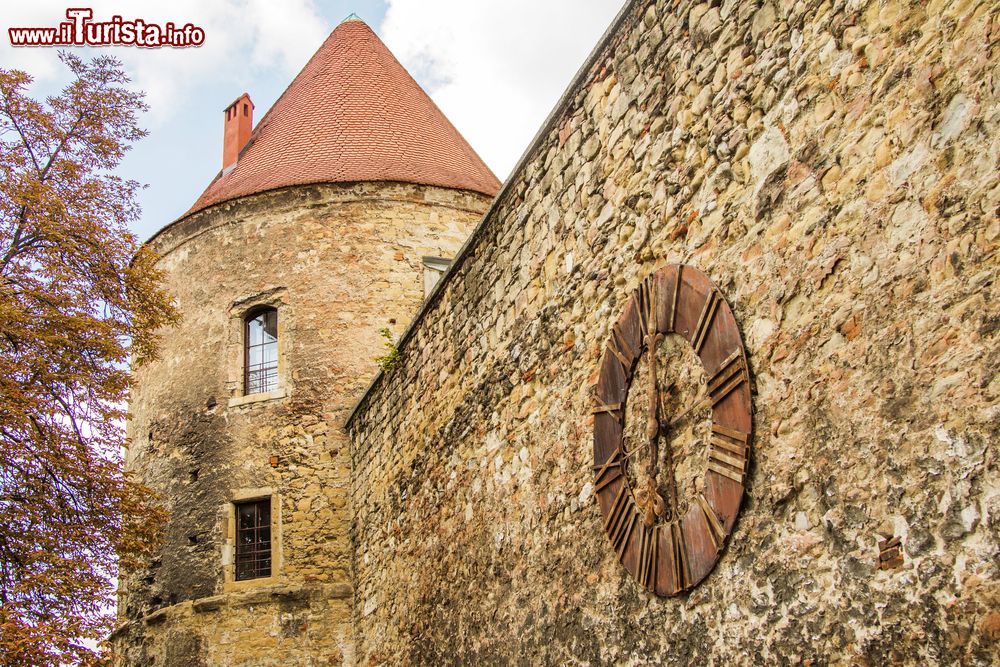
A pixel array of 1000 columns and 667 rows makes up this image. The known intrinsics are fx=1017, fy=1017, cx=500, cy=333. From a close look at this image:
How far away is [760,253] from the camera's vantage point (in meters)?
3.86

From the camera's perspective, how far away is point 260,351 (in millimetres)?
11797

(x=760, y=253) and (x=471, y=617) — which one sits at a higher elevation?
(x=760, y=253)

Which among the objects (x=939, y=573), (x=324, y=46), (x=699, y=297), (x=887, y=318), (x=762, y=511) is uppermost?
(x=324, y=46)

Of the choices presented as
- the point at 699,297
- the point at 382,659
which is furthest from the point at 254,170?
the point at 699,297

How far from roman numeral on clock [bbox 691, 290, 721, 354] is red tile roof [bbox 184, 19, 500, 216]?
8472 mm

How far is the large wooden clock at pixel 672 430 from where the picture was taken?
3867mm

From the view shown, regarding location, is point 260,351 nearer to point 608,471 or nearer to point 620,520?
point 608,471

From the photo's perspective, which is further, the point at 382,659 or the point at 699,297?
the point at 382,659

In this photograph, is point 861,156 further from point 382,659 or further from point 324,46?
point 324,46

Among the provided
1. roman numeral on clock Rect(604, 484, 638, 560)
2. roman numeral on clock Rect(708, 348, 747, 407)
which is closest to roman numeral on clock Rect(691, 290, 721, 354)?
roman numeral on clock Rect(708, 348, 747, 407)

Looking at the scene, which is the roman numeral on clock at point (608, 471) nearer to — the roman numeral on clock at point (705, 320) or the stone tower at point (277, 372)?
the roman numeral on clock at point (705, 320)

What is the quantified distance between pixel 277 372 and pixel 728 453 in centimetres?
840

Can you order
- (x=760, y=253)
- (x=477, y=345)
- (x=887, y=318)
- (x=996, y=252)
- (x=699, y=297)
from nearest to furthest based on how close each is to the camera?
(x=996, y=252)
(x=887, y=318)
(x=760, y=253)
(x=699, y=297)
(x=477, y=345)

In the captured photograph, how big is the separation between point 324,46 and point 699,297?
12369 mm
